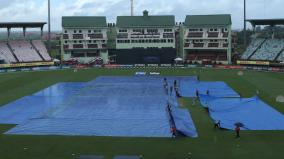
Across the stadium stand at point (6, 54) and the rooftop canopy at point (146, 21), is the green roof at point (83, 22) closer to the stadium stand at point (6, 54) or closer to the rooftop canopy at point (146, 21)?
the rooftop canopy at point (146, 21)

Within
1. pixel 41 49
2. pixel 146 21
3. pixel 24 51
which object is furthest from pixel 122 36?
pixel 24 51

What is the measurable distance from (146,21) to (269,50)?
3371cm

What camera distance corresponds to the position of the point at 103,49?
111 metres

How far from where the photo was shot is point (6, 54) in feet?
322

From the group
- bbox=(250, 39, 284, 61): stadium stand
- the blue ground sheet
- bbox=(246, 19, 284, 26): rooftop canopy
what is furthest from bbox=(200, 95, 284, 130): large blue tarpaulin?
bbox=(246, 19, 284, 26): rooftop canopy

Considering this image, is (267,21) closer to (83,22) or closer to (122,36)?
(122,36)

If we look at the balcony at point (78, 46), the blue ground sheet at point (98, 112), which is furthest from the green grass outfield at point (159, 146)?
the balcony at point (78, 46)

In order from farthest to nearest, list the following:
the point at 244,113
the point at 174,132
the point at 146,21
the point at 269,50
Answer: the point at 146,21, the point at 269,50, the point at 244,113, the point at 174,132

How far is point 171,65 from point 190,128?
230 ft

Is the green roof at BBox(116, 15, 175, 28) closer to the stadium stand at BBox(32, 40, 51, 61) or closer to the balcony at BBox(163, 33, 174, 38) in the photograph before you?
the balcony at BBox(163, 33, 174, 38)

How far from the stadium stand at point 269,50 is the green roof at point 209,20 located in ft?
41.2

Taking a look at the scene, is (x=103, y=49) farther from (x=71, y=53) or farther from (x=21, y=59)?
(x=21, y=59)

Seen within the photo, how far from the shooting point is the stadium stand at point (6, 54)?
3804 inches

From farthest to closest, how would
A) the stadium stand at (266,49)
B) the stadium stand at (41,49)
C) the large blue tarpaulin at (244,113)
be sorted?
the stadium stand at (41,49) → the stadium stand at (266,49) → the large blue tarpaulin at (244,113)
